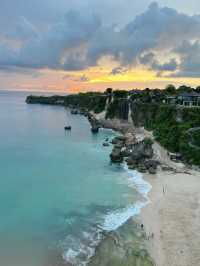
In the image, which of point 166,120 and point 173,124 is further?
point 166,120

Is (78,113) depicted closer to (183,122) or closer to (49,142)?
(49,142)

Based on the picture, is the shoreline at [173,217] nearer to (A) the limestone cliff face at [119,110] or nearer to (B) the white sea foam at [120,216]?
(B) the white sea foam at [120,216]

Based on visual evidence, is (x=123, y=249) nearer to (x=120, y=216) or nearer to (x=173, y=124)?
(x=120, y=216)

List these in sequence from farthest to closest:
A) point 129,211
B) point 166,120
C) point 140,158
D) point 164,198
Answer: point 166,120 → point 140,158 → point 164,198 → point 129,211

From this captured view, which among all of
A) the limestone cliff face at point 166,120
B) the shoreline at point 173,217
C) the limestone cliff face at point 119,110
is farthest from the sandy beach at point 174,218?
the limestone cliff face at point 119,110

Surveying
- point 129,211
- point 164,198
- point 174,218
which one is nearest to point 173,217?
point 174,218

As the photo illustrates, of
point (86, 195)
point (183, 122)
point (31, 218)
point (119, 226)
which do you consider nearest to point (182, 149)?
point (183, 122)
